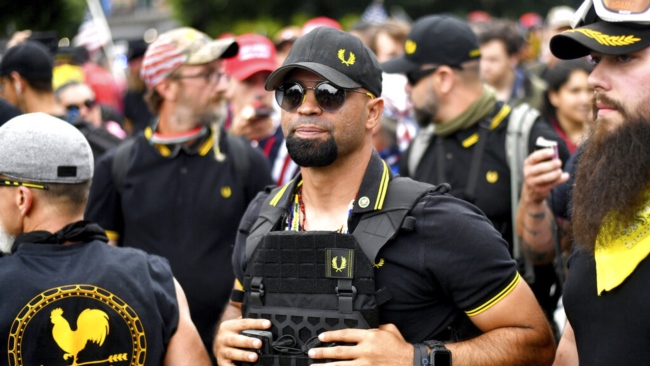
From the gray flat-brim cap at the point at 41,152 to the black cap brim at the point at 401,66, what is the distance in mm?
2680

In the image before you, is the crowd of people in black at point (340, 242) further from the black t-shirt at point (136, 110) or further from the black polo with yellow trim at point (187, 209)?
the black t-shirt at point (136, 110)

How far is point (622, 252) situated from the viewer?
120 inches

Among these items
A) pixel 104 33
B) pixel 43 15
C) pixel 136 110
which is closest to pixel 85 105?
pixel 136 110

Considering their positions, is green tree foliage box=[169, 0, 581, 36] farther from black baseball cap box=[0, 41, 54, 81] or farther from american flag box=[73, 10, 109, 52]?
black baseball cap box=[0, 41, 54, 81]

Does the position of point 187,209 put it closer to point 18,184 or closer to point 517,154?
point 18,184

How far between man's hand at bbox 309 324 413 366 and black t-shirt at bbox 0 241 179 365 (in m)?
0.81

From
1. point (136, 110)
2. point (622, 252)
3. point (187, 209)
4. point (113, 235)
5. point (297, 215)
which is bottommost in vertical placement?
point (136, 110)

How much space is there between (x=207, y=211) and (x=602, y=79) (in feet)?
9.45

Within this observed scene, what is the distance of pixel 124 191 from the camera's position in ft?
18.2

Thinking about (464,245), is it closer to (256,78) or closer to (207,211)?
(207,211)

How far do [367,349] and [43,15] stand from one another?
50.9 ft

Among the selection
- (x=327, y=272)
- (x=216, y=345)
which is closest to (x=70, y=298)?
(x=216, y=345)

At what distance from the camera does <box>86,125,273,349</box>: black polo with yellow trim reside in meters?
5.38

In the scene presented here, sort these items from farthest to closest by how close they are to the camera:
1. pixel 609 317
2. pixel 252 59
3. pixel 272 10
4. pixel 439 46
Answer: pixel 272 10 → pixel 252 59 → pixel 439 46 → pixel 609 317
